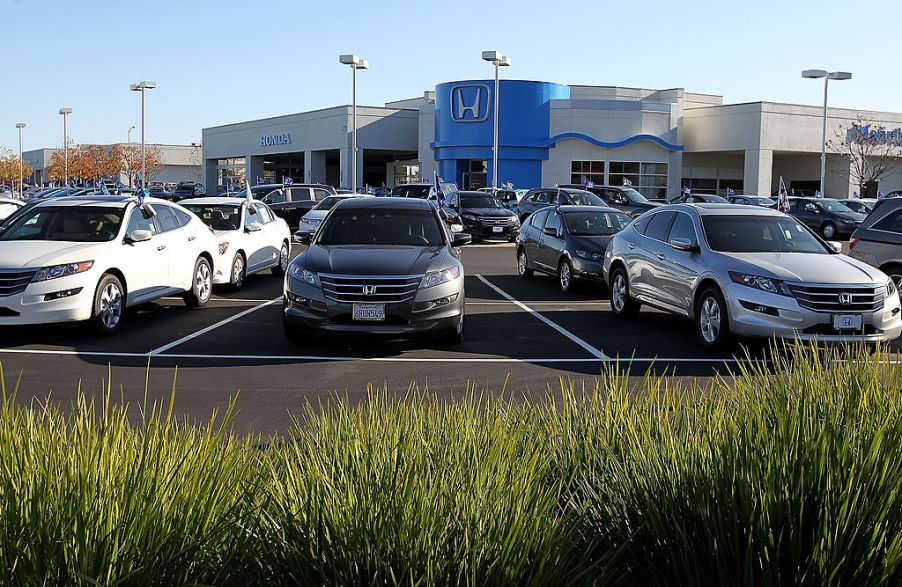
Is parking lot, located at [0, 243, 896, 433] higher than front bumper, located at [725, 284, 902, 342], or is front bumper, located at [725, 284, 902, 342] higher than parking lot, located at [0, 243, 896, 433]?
front bumper, located at [725, 284, 902, 342]

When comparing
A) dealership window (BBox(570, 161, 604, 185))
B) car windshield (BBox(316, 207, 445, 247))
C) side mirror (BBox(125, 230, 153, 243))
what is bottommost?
side mirror (BBox(125, 230, 153, 243))

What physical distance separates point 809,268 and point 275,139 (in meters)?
67.8

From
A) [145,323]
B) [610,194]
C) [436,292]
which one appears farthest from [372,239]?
[610,194]

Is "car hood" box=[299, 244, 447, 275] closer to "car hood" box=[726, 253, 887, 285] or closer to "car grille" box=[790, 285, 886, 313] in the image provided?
"car hood" box=[726, 253, 887, 285]

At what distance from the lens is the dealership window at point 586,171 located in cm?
5947

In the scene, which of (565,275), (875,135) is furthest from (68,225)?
(875,135)

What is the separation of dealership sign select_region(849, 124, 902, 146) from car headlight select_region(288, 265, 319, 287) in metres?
56.4

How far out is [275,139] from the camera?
75125 mm

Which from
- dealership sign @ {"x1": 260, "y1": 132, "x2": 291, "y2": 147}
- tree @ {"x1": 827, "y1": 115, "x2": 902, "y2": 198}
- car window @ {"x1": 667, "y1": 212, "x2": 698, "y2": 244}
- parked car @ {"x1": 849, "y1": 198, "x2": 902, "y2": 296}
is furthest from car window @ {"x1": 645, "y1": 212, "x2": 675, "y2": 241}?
dealership sign @ {"x1": 260, "y1": 132, "x2": 291, "y2": 147}

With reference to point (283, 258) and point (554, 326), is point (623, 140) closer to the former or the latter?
point (283, 258)

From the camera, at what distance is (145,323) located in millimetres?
12961

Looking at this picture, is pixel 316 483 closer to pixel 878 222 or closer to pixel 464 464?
pixel 464 464

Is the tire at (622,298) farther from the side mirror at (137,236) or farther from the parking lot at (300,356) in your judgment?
the side mirror at (137,236)

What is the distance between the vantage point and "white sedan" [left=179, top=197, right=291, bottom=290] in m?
16.6
